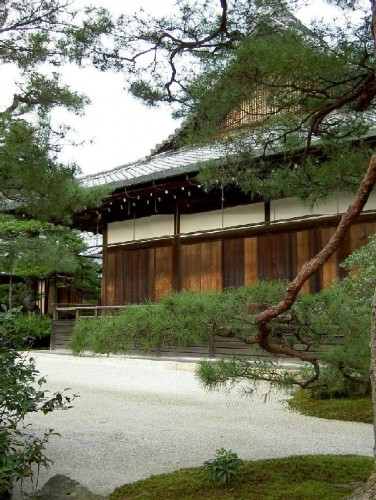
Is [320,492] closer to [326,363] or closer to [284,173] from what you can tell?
[326,363]

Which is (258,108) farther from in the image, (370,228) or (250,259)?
(250,259)

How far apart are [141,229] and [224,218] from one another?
193 cm

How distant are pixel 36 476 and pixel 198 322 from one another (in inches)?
81.1

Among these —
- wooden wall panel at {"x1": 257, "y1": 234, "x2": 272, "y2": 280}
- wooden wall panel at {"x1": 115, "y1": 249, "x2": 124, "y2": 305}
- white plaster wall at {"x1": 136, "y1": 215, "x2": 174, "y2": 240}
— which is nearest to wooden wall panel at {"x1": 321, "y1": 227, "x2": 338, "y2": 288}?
wooden wall panel at {"x1": 257, "y1": 234, "x2": 272, "y2": 280}

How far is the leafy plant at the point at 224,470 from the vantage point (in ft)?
10.3

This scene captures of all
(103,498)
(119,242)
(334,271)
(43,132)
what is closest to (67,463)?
(103,498)

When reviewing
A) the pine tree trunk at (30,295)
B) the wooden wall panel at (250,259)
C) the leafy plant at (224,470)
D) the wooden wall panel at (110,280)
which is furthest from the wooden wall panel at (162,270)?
the leafy plant at (224,470)

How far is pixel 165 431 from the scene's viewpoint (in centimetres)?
508

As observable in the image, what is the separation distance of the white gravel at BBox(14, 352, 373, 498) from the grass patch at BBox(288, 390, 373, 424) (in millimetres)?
178

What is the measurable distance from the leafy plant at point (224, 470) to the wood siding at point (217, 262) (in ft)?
16.1

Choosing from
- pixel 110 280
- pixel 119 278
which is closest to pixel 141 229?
pixel 119 278

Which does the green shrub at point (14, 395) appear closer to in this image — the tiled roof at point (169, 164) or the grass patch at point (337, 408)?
the tiled roof at point (169, 164)

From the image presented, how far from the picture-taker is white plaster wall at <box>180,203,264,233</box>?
9.23 meters

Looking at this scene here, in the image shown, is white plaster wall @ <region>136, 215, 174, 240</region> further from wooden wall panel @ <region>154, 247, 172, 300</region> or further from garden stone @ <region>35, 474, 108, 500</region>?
garden stone @ <region>35, 474, 108, 500</region>
